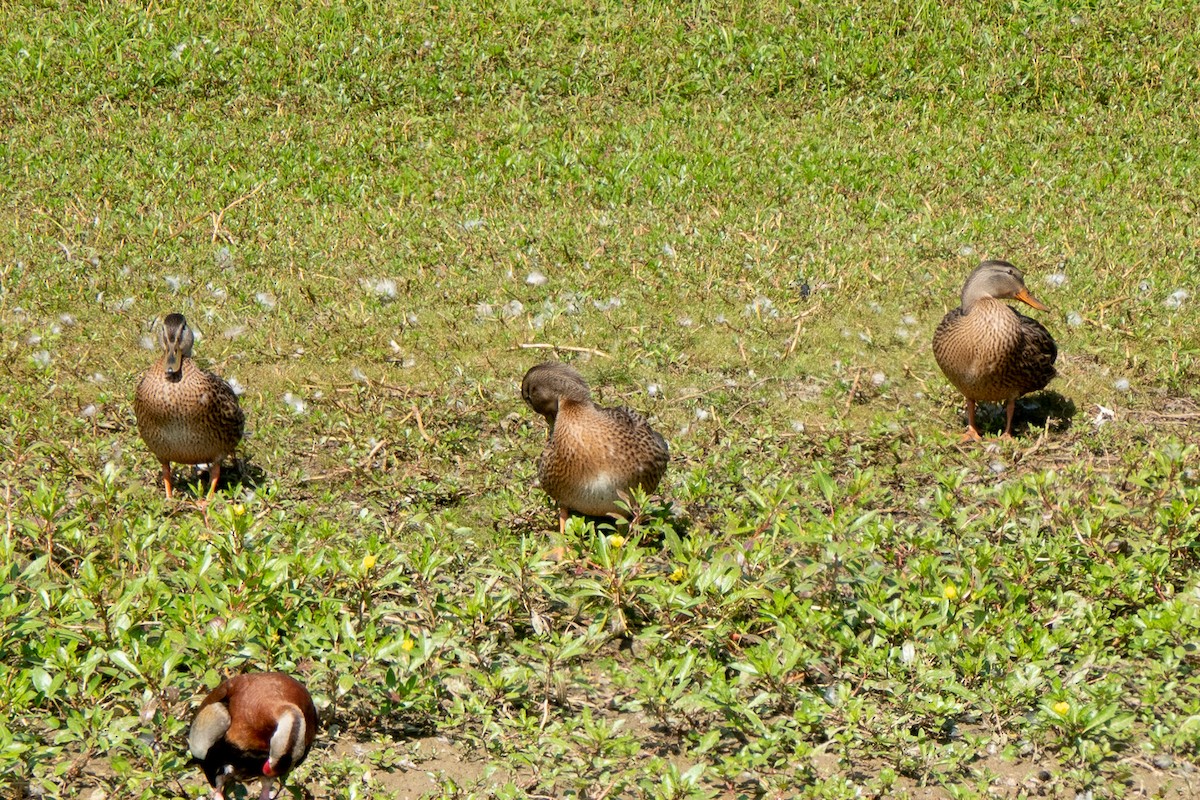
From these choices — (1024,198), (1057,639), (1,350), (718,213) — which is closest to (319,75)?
(718,213)

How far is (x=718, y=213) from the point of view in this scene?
414 inches

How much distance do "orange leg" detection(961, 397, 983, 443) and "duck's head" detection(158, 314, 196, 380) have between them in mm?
4265

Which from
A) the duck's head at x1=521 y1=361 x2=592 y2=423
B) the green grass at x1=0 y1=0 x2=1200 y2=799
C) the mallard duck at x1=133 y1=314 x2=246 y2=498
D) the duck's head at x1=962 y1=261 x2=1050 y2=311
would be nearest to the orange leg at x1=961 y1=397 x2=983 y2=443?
the green grass at x1=0 y1=0 x2=1200 y2=799

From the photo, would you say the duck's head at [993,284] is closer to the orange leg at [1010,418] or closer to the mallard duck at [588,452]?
the orange leg at [1010,418]

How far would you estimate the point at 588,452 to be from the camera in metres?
6.32

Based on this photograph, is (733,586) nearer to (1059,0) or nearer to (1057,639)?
(1057,639)

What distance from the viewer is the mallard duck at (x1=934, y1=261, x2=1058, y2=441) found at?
25.4 ft

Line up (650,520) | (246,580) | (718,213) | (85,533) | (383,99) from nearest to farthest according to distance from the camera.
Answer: (246,580)
(85,533)
(650,520)
(718,213)
(383,99)

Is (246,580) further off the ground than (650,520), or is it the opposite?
(246,580)

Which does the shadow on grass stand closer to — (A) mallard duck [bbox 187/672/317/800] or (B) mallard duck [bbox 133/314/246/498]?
(B) mallard duck [bbox 133/314/246/498]

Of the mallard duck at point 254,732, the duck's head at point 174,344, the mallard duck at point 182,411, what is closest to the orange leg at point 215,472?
the mallard duck at point 182,411

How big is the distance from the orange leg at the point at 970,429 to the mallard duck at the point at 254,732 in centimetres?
467

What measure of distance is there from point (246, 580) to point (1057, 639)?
310cm

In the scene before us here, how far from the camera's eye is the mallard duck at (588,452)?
631 centimetres
